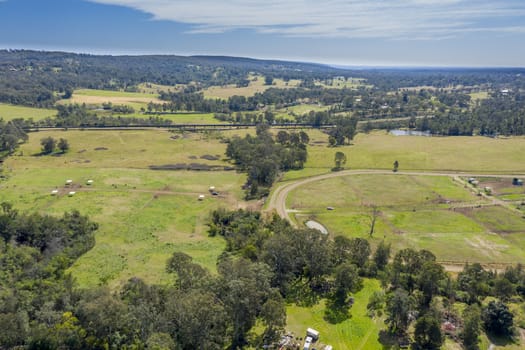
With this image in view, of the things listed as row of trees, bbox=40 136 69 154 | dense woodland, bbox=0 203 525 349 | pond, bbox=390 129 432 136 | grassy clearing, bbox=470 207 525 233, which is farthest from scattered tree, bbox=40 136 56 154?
pond, bbox=390 129 432 136

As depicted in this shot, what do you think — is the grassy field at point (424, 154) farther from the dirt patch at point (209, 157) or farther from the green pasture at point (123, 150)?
the green pasture at point (123, 150)

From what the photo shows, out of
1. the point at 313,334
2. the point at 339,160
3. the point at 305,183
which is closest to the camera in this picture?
the point at 313,334

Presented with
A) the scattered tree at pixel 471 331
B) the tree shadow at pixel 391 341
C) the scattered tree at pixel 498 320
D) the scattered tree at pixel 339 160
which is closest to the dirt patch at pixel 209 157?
the scattered tree at pixel 339 160

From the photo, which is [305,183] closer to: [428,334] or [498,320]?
[498,320]

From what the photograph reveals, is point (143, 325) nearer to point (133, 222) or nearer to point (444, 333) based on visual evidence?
point (444, 333)

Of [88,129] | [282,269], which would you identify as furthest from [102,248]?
[88,129]

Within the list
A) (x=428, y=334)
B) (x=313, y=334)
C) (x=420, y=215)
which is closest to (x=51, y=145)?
(x=313, y=334)
